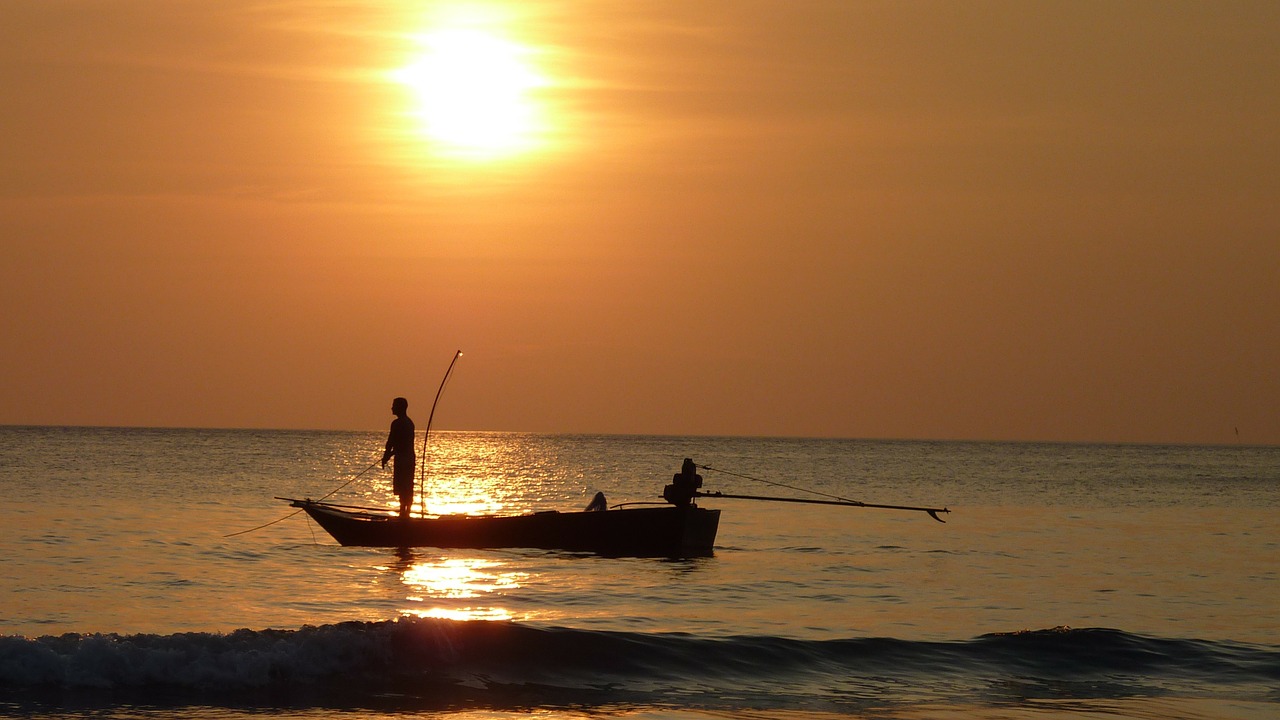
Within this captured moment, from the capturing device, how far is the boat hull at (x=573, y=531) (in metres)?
23.9

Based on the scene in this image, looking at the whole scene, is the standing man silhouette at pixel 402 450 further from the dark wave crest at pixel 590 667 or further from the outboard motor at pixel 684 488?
the dark wave crest at pixel 590 667

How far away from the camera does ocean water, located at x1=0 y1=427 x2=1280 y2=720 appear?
12148 mm

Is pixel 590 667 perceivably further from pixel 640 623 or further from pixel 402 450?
pixel 402 450

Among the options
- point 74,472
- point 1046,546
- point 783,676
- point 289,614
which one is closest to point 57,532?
point 289,614

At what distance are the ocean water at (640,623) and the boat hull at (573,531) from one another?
285 mm

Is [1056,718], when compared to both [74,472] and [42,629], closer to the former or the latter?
[42,629]

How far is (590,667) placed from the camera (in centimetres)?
1355

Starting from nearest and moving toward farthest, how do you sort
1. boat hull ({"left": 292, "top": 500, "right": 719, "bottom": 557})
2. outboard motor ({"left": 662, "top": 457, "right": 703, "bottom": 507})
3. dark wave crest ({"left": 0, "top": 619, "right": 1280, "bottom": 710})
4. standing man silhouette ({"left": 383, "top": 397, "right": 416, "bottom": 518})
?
dark wave crest ({"left": 0, "top": 619, "right": 1280, "bottom": 710}) < standing man silhouette ({"left": 383, "top": 397, "right": 416, "bottom": 518}) < boat hull ({"left": 292, "top": 500, "right": 719, "bottom": 557}) < outboard motor ({"left": 662, "top": 457, "right": 703, "bottom": 507})

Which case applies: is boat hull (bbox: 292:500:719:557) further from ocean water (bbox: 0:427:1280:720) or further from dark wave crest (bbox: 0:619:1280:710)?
dark wave crest (bbox: 0:619:1280:710)

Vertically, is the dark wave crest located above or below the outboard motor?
below

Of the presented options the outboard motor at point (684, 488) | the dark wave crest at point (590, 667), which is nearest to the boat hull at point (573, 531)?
the outboard motor at point (684, 488)

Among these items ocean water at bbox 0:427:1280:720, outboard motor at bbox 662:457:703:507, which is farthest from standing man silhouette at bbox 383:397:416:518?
outboard motor at bbox 662:457:703:507

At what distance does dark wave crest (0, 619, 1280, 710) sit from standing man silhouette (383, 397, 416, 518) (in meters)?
9.69

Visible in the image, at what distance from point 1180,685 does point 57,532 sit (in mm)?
21790
